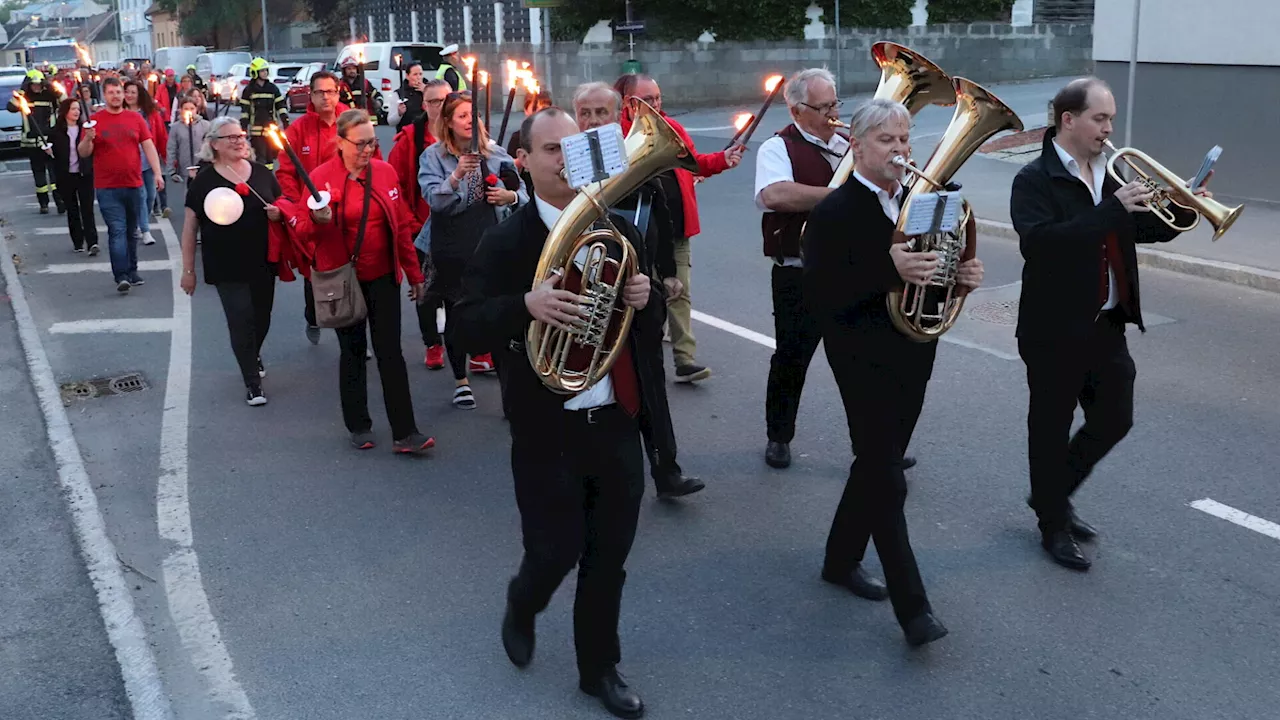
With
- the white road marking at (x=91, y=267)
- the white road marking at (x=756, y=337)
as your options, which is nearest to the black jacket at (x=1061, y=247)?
A: the white road marking at (x=756, y=337)

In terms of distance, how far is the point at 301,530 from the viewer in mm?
5812

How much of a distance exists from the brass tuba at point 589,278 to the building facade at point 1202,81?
11453mm

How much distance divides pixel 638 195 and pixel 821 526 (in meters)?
1.68

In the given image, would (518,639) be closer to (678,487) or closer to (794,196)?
(678,487)

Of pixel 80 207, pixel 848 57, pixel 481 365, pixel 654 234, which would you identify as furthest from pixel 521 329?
pixel 848 57

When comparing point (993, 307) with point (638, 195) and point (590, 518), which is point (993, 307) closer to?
point (638, 195)

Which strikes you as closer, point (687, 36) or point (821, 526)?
point (821, 526)

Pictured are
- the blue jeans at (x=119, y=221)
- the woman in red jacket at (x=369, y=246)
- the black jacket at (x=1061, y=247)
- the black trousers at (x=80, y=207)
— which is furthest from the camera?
the black trousers at (x=80, y=207)

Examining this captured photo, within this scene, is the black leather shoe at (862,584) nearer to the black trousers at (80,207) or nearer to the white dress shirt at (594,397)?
the white dress shirt at (594,397)

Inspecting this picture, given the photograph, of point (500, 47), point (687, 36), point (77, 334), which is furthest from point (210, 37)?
point (77, 334)

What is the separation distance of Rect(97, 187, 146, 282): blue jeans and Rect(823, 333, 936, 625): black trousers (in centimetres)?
883

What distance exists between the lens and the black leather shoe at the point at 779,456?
20.9 feet

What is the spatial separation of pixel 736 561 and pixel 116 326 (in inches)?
264

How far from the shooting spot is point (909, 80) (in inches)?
230
